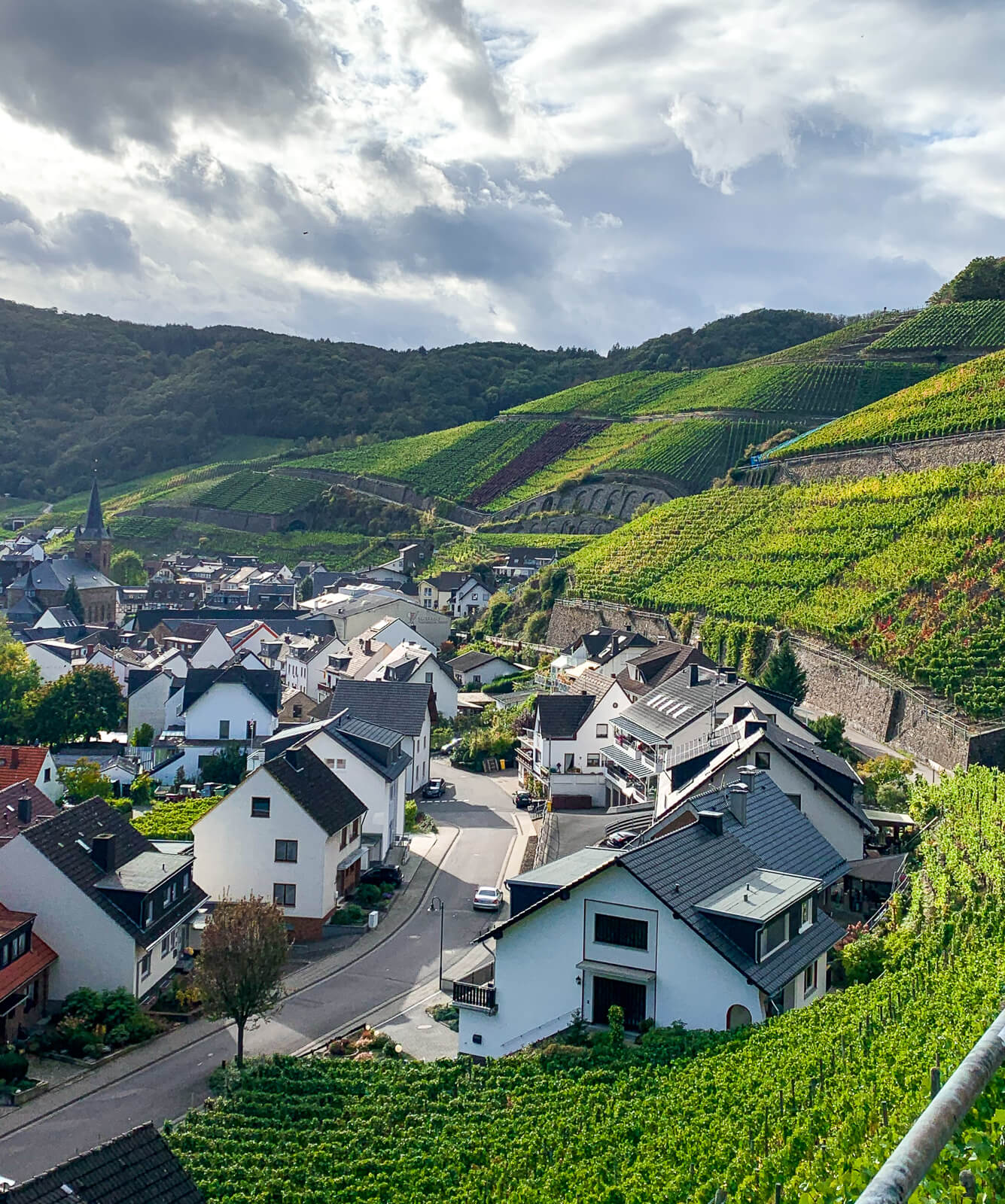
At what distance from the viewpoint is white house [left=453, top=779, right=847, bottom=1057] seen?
19.8 m

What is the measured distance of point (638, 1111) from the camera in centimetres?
1591

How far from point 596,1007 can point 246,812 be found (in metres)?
14.1

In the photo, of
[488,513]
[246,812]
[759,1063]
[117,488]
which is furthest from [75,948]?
[117,488]

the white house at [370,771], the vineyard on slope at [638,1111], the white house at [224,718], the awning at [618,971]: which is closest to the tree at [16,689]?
the white house at [224,718]

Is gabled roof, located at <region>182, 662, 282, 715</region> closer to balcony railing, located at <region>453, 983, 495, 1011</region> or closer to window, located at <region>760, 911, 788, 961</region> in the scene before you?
balcony railing, located at <region>453, 983, 495, 1011</region>

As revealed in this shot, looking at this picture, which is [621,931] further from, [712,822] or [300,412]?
[300,412]

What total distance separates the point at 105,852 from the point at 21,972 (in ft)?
11.6

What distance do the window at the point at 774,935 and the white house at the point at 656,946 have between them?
34 millimetres

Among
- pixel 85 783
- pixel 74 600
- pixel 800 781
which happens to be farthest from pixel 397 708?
pixel 74 600

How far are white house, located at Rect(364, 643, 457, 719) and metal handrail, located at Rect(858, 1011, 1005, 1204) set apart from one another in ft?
168

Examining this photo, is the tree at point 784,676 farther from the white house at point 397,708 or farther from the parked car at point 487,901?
the parked car at point 487,901

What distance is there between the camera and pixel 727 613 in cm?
5881

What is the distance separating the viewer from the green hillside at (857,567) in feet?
148

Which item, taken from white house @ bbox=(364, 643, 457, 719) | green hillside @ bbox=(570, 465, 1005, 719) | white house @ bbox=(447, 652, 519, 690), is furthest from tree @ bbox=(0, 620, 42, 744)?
green hillside @ bbox=(570, 465, 1005, 719)
